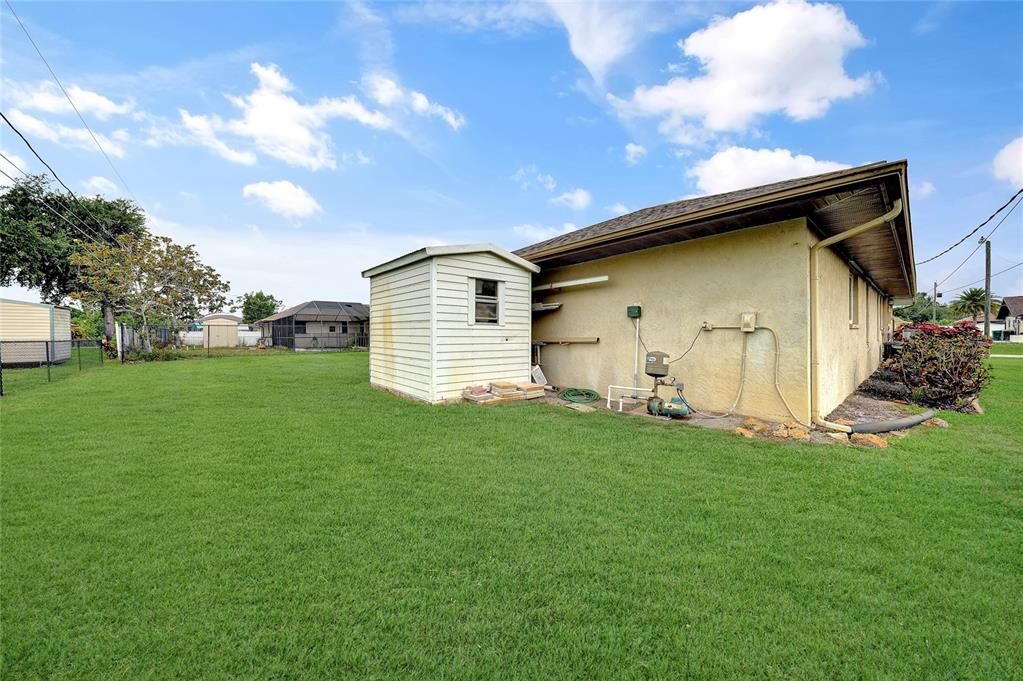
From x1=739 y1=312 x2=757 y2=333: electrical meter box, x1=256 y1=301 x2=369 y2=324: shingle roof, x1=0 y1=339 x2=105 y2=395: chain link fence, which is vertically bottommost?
x1=0 y1=339 x2=105 y2=395: chain link fence

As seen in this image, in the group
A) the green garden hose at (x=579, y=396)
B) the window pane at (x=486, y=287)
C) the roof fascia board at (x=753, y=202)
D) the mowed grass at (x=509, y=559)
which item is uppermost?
the roof fascia board at (x=753, y=202)

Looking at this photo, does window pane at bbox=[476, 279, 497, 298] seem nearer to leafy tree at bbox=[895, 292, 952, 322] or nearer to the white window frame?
the white window frame

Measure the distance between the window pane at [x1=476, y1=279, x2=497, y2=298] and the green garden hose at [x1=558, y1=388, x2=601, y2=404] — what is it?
2273 mm

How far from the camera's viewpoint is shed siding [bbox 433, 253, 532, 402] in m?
6.87

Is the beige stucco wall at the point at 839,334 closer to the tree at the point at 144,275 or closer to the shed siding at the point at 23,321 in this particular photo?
the shed siding at the point at 23,321

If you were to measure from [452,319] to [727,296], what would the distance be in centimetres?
426

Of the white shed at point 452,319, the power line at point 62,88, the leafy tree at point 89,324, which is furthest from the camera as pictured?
the leafy tree at point 89,324

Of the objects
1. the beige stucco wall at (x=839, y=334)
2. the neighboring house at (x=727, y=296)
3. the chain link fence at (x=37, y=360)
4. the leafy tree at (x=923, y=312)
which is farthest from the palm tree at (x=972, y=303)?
the chain link fence at (x=37, y=360)

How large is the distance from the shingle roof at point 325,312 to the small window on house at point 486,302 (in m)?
22.6

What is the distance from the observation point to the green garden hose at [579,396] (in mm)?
7164

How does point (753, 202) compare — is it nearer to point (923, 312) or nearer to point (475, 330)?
point (475, 330)

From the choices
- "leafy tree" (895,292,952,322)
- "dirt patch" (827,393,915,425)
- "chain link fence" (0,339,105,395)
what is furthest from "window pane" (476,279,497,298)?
"leafy tree" (895,292,952,322)

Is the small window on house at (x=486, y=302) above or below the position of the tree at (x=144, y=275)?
below

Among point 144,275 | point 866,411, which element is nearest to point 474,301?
point 866,411
